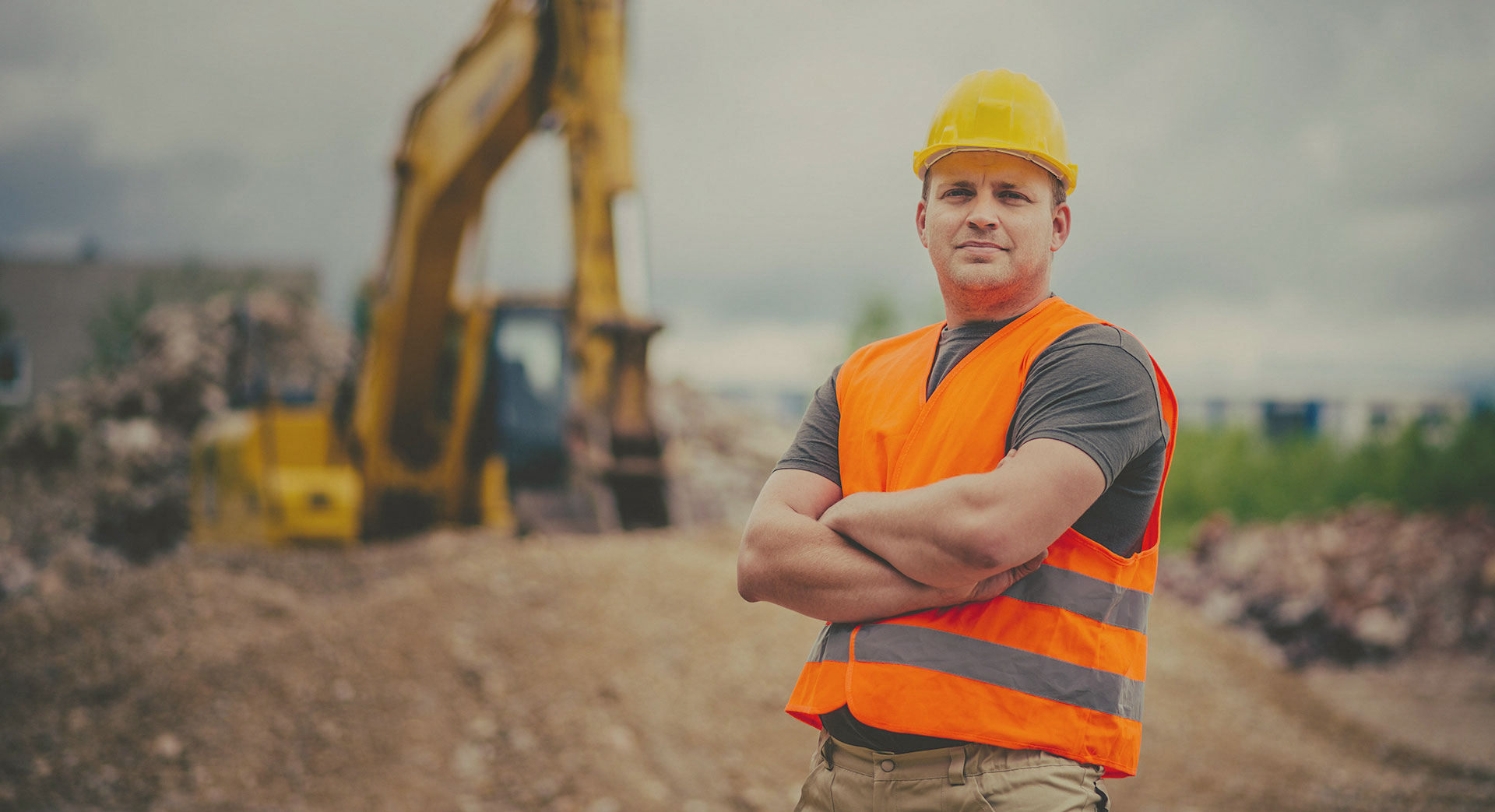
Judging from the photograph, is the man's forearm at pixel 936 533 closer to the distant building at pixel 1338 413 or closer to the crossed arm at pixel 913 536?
the crossed arm at pixel 913 536

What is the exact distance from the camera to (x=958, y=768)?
1.46 m

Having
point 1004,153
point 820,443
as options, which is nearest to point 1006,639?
point 820,443

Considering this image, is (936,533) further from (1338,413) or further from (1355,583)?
(1338,413)

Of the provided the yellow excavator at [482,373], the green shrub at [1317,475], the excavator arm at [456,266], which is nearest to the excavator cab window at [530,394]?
the yellow excavator at [482,373]

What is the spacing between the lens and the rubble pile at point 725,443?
38.6ft

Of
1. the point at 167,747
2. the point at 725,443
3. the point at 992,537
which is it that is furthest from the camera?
the point at 725,443

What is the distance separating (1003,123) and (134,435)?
13.0m

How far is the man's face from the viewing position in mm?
1530

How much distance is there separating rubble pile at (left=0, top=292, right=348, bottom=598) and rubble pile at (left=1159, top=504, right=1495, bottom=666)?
972cm

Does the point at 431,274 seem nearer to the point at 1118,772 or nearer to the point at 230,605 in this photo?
the point at 230,605

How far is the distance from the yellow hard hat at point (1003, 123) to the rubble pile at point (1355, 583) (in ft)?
26.8

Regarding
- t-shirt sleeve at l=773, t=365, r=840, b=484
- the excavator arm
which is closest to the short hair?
t-shirt sleeve at l=773, t=365, r=840, b=484

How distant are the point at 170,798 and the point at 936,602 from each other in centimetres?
409

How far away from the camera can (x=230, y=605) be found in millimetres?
6062
